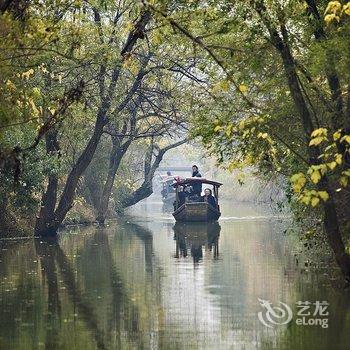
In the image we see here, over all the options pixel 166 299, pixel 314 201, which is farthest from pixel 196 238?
pixel 314 201

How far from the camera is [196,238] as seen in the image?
3241 centimetres

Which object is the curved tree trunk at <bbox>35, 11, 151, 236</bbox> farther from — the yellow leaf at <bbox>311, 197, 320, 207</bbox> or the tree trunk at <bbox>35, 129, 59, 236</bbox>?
the yellow leaf at <bbox>311, 197, 320, 207</bbox>

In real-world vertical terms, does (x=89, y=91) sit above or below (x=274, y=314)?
above

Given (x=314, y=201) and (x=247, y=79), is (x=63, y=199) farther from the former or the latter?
(x=314, y=201)

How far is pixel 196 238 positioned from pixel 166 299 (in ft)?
52.1

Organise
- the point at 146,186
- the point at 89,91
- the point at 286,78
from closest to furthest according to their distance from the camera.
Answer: the point at 286,78 < the point at 89,91 < the point at 146,186

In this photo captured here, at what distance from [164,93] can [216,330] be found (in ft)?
63.7

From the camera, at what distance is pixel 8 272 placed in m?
21.3

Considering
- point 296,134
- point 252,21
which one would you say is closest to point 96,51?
point 296,134

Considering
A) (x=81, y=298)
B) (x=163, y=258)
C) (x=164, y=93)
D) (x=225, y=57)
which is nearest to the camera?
(x=225, y=57)

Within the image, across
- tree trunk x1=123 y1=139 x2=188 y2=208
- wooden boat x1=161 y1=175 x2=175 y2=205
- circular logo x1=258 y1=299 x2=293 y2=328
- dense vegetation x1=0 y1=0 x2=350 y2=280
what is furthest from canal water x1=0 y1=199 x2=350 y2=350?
wooden boat x1=161 y1=175 x2=175 y2=205

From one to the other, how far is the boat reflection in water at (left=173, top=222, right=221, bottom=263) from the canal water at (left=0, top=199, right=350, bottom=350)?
0.12m

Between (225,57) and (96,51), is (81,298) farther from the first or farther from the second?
(96,51)

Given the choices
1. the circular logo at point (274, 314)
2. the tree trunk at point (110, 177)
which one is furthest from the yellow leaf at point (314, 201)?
the tree trunk at point (110, 177)
